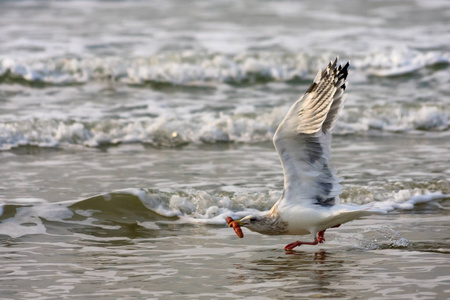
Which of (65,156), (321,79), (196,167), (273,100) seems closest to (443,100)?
(273,100)

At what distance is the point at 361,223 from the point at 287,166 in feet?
3.72

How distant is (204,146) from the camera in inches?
397

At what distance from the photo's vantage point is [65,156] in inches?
371

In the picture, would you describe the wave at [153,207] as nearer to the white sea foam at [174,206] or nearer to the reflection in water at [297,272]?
the white sea foam at [174,206]

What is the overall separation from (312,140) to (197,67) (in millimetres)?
8211

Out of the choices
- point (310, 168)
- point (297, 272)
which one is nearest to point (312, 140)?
point (310, 168)

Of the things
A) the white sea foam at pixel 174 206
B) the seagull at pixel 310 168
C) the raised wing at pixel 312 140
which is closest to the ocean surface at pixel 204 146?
the white sea foam at pixel 174 206

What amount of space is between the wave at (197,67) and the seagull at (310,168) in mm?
7708

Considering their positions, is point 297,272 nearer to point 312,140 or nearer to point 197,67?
point 312,140

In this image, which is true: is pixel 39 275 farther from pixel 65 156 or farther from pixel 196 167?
pixel 65 156

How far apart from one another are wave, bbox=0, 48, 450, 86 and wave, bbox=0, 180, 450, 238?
6.42 meters

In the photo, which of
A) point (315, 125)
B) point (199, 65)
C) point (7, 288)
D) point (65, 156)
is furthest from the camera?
point (199, 65)

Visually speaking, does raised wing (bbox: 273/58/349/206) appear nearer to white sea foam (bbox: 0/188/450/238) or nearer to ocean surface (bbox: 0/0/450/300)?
ocean surface (bbox: 0/0/450/300)

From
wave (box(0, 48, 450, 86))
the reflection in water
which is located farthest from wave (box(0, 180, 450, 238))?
wave (box(0, 48, 450, 86))
